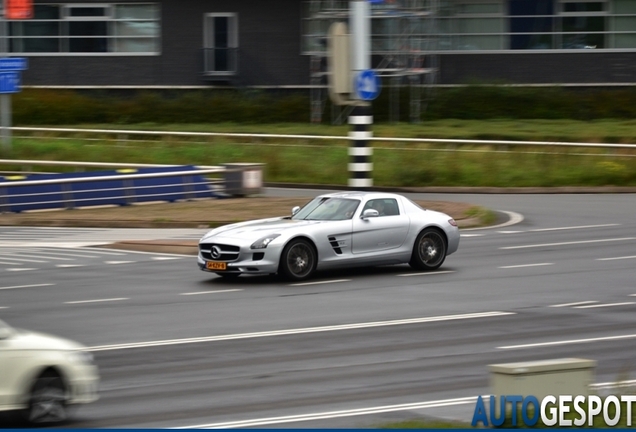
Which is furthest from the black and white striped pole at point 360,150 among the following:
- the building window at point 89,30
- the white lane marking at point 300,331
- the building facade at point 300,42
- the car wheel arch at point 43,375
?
the building window at point 89,30

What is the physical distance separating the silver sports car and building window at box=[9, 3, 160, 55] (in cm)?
3319

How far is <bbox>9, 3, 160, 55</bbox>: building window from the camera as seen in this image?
49.3 m

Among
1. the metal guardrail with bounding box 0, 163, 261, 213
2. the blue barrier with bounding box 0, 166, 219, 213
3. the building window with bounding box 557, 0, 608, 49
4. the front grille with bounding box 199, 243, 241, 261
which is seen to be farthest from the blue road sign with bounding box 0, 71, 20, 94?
the building window with bounding box 557, 0, 608, 49

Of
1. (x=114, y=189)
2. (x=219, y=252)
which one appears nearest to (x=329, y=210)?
(x=219, y=252)

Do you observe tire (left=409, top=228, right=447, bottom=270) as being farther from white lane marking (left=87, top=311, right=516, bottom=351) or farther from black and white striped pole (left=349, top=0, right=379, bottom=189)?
black and white striped pole (left=349, top=0, right=379, bottom=189)

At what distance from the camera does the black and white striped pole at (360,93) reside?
23.9m

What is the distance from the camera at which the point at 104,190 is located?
94.3 ft

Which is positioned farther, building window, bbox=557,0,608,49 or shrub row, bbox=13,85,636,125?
building window, bbox=557,0,608,49

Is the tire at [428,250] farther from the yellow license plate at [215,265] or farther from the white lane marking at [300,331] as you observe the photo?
→ the white lane marking at [300,331]

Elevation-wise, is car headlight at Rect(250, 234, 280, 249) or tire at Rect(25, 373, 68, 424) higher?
car headlight at Rect(250, 234, 280, 249)

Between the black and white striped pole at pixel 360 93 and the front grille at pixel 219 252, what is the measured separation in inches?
319

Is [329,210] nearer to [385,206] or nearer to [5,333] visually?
[385,206]

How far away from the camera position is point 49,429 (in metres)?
8.32

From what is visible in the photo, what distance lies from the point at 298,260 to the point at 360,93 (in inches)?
320
